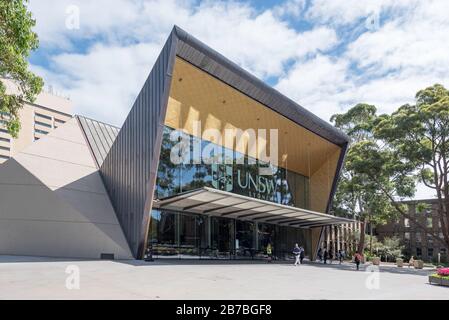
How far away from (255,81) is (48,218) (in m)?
13.2

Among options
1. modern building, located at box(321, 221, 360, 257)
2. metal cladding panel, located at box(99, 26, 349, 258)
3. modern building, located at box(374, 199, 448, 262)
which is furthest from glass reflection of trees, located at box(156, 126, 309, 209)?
modern building, located at box(374, 199, 448, 262)

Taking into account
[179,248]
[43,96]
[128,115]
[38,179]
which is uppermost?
[43,96]

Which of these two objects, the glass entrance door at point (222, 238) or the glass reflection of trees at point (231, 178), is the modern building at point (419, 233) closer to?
the glass reflection of trees at point (231, 178)

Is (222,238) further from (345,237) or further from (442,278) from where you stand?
(345,237)

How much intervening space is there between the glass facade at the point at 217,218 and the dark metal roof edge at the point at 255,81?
483 cm

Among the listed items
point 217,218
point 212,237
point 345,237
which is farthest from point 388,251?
point 212,237

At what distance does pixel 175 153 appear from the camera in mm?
23406

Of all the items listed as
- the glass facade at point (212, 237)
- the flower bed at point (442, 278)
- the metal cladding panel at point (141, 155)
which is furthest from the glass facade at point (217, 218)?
the flower bed at point (442, 278)

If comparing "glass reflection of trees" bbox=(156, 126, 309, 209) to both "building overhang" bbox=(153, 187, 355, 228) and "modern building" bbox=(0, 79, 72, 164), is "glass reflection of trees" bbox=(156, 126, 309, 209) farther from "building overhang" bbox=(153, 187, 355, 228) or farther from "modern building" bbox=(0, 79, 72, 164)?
"modern building" bbox=(0, 79, 72, 164)

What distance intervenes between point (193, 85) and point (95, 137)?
8.96 metres

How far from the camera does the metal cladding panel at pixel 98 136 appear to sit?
1019 inches

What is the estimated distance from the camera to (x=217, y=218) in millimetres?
26438

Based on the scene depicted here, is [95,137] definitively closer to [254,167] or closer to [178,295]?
[254,167]
